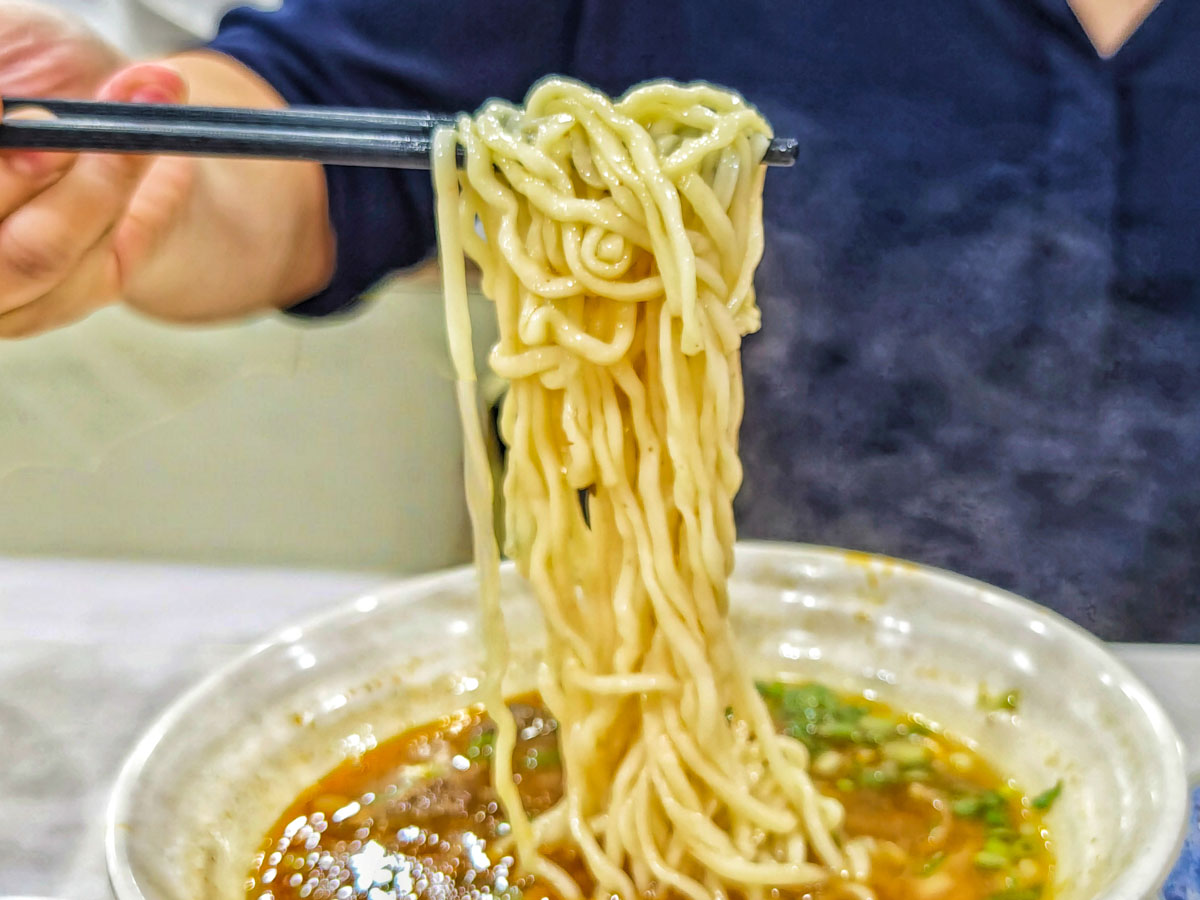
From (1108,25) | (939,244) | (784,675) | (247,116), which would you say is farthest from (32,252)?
(1108,25)

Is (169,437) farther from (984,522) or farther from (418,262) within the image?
(984,522)

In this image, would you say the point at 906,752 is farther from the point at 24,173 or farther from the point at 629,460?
the point at 24,173

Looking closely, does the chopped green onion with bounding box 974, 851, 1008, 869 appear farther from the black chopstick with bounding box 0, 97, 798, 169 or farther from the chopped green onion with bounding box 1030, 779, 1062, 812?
the black chopstick with bounding box 0, 97, 798, 169

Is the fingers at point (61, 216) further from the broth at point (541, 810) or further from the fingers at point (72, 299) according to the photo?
the broth at point (541, 810)

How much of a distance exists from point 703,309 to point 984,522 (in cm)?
144

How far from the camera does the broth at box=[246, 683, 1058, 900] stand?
1020 mm

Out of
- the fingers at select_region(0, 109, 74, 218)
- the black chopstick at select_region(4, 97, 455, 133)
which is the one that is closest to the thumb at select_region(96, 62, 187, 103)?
the fingers at select_region(0, 109, 74, 218)

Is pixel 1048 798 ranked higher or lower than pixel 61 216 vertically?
lower

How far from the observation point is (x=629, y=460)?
3.34 ft

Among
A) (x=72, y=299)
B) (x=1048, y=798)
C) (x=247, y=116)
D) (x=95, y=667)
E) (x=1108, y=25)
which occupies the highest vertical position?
(x=1108, y=25)

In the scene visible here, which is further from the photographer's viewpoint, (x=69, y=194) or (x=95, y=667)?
(x=95, y=667)

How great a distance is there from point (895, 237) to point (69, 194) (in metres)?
1.47

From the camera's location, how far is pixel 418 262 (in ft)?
7.25

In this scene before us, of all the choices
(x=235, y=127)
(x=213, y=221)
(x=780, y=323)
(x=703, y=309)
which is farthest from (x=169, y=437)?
(x=703, y=309)
